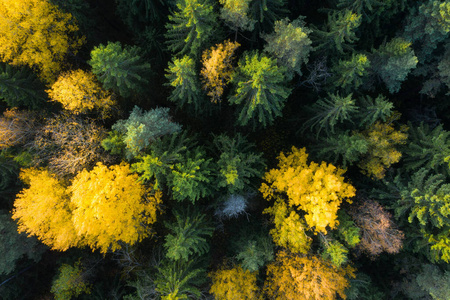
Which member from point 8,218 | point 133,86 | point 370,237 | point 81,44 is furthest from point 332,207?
point 8,218

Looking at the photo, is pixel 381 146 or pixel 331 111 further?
pixel 381 146

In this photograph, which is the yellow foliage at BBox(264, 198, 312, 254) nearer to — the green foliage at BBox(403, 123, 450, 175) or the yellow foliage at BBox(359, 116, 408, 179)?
the yellow foliage at BBox(359, 116, 408, 179)

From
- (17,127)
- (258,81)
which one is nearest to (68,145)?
(17,127)

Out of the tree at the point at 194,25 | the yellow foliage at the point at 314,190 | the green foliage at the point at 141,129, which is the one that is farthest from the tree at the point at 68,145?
the yellow foliage at the point at 314,190

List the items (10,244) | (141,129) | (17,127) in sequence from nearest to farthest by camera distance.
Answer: (141,129) → (17,127) → (10,244)

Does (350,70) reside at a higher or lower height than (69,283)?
higher

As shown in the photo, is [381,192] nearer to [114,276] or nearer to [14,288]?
[114,276]

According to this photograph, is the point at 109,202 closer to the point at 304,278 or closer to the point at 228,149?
the point at 228,149
